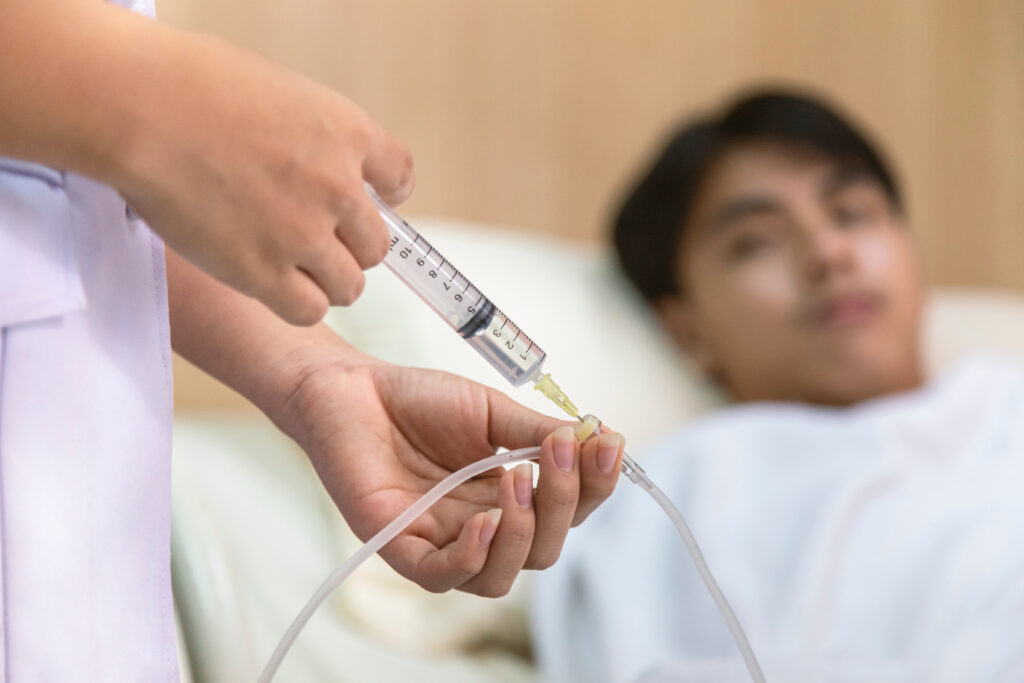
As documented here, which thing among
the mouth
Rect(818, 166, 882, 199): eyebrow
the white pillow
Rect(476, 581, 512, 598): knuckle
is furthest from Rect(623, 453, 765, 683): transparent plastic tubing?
Rect(818, 166, 882, 199): eyebrow

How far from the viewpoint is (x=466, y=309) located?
567mm

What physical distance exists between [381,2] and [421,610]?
100cm

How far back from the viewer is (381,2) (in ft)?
5.17

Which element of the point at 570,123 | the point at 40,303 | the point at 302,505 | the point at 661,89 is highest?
the point at 661,89

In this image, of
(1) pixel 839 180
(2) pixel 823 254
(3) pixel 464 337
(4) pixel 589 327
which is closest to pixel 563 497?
(3) pixel 464 337

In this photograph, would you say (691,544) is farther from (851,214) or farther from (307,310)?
(851,214)

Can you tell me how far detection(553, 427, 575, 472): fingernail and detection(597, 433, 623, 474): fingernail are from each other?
15 millimetres

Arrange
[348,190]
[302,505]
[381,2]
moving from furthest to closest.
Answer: [381,2] < [302,505] < [348,190]

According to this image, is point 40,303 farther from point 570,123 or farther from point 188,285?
point 570,123

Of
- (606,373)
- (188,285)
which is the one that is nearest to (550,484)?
(188,285)

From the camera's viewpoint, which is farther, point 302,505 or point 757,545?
point 302,505

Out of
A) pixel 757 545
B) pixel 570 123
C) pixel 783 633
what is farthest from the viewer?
pixel 570 123

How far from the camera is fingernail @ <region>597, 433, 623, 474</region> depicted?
50 centimetres

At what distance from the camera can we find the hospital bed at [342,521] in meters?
0.87
